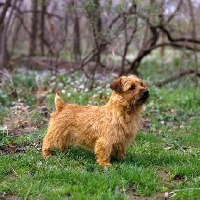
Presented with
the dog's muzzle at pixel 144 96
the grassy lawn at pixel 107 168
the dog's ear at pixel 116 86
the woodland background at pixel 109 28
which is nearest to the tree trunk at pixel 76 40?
the woodland background at pixel 109 28

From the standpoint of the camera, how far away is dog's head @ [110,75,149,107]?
5.92m

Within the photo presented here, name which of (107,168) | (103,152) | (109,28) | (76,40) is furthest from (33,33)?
(107,168)

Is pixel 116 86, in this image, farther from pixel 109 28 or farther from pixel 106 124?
pixel 109 28

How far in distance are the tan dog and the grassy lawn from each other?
0.20m

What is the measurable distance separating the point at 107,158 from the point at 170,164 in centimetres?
96

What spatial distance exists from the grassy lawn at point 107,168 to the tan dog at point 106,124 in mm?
204

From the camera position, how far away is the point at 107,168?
5.75 m

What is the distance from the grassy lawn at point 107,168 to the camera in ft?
16.6

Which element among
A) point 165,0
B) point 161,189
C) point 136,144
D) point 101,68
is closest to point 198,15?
point 165,0

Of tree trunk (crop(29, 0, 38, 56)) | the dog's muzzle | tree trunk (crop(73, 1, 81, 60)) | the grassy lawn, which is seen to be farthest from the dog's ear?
tree trunk (crop(29, 0, 38, 56))

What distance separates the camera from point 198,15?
528 inches

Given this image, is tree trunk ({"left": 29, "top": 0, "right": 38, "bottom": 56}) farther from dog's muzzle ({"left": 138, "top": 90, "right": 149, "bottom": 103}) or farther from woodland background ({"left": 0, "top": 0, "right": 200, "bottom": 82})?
dog's muzzle ({"left": 138, "top": 90, "right": 149, "bottom": 103})

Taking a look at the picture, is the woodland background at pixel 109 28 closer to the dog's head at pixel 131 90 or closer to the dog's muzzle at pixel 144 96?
the dog's head at pixel 131 90

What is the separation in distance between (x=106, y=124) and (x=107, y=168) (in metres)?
0.70
